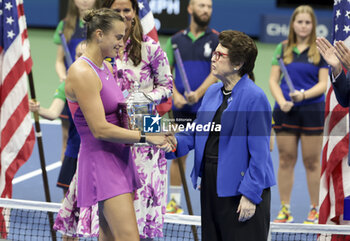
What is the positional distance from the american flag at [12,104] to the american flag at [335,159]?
2530 mm

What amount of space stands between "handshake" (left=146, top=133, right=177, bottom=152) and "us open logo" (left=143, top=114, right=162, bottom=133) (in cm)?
3

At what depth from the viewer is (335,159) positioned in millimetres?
5402

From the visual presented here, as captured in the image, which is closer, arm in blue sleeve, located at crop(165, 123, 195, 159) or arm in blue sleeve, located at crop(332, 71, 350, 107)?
arm in blue sleeve, located at crop(165, 123, 195, 159)

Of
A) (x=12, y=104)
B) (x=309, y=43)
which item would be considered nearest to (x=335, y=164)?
(x=309, y=43)

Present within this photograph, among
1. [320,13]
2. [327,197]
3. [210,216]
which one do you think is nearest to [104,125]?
[210,216]

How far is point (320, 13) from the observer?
1555 cm

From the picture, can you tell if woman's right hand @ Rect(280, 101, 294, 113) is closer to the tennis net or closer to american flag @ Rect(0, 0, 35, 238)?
the tennis net

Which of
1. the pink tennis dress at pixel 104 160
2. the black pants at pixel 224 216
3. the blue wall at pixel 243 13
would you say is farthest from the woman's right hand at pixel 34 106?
the blue wall at pixel 243 13

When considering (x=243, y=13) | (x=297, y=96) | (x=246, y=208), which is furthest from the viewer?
(x=243, y=13)

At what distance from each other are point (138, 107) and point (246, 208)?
3.02ft

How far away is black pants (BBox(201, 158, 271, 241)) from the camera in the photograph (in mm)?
4305

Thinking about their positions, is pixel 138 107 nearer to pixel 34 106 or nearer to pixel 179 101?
pixel 34 106

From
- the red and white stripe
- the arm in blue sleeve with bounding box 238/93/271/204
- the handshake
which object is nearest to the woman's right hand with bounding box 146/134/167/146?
the handshake

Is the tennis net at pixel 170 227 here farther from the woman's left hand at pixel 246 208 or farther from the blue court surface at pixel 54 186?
the woman's left hand at pixel 246 208
